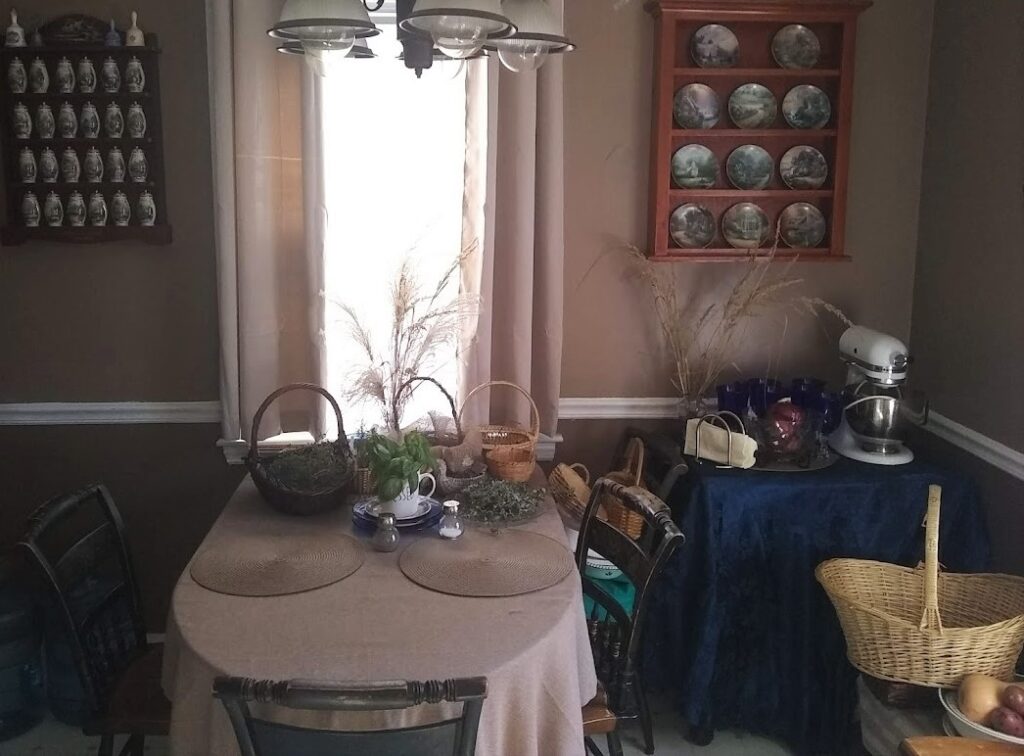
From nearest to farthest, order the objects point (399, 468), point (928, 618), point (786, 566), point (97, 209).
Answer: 1. point (928, 618)
2. point (399, 468)
3. point (786, 566)
4. point (97, 209)

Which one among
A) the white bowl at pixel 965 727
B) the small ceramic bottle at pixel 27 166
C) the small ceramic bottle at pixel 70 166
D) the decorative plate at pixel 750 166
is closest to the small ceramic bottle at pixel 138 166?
the small ceramic bottle at pixel 70 166

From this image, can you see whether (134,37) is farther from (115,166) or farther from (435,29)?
(435,29)

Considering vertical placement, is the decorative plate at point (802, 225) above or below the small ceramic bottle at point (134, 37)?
below

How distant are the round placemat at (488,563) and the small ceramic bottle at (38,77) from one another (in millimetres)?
1797

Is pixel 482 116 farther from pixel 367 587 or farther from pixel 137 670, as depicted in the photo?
pixel 137 670

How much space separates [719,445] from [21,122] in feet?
7.42

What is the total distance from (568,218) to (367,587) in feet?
4.87

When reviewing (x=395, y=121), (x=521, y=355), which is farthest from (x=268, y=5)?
(x=521, y=355)

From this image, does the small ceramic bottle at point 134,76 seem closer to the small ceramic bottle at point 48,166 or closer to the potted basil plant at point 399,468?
the small ceramic bottle at point 48,166

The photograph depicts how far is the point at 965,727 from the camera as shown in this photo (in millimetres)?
1974

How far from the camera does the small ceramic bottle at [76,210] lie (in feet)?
9.23

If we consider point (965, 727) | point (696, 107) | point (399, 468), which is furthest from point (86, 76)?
point (965, 727)

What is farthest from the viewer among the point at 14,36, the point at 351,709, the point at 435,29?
the point at 14,36

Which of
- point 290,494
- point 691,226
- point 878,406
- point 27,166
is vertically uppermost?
point 27,166
